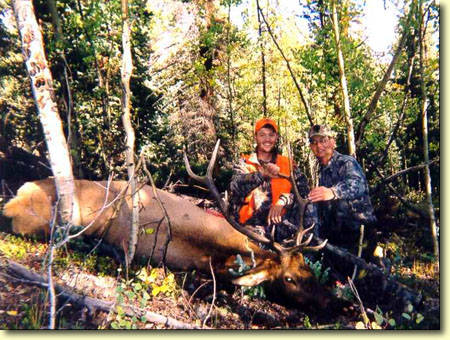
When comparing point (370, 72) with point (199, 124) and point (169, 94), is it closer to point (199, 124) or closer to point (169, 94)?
point (199, 124)

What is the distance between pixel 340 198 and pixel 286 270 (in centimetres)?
123

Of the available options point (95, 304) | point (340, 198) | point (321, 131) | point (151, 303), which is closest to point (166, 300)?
point (151, 303)

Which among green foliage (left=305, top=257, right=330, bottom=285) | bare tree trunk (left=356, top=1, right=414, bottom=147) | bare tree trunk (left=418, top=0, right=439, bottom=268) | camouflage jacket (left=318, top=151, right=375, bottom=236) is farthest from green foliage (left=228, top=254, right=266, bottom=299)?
bare tree trunk (left=356, top=1, right=414, bottom=147)

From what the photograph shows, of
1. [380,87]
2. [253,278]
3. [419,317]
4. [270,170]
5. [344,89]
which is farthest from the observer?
[344,89]

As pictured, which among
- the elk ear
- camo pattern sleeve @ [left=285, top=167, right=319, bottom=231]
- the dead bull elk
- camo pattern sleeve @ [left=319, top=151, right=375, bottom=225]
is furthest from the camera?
camo pattern sleeve @ [left=285, top=167, right=319, bottom=231]

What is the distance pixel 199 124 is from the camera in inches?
200

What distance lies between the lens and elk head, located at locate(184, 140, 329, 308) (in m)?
3.10

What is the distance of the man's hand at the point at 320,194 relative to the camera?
3912mm

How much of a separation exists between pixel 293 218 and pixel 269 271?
1.05 m

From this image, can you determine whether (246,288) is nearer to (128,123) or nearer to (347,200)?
(347,200)

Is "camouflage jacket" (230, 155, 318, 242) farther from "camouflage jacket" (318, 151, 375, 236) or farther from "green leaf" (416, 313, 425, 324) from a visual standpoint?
"green leaf" (416, 313, 425, 324)

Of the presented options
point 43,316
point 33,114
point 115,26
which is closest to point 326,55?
point 115,26

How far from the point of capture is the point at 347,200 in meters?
4.09

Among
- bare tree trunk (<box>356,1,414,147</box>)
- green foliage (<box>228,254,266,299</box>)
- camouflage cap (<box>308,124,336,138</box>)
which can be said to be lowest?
green foliage (<box>228,254,266,299</box>)
